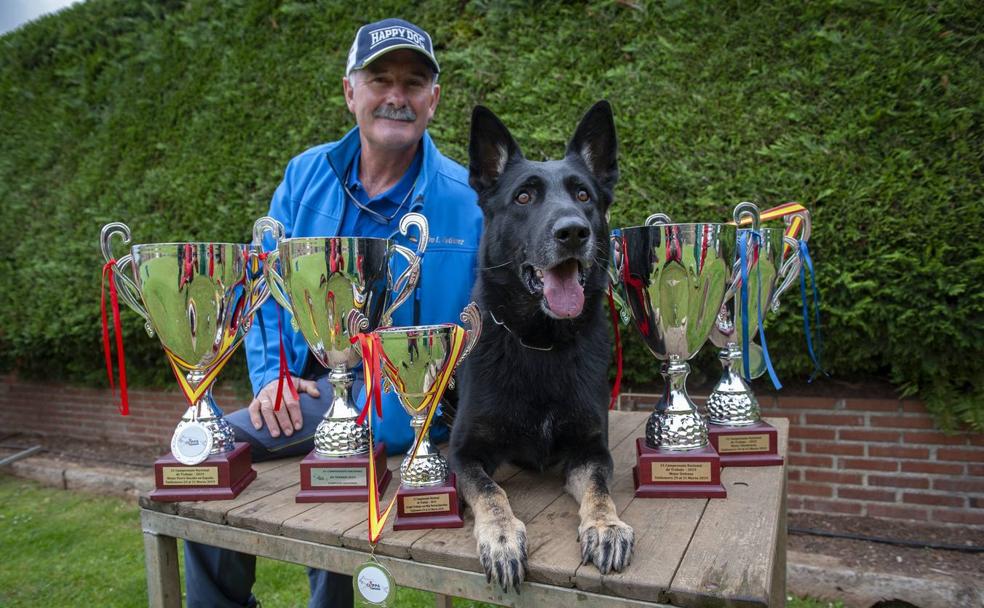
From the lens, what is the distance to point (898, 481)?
300cm

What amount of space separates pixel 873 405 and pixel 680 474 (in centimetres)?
213

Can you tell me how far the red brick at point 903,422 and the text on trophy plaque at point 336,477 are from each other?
2.72 m

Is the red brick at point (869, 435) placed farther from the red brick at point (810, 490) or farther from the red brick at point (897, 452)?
the red brick at point (810, 490)

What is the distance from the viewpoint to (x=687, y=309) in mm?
1553

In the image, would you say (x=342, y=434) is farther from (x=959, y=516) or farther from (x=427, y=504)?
(x=959, y=516)

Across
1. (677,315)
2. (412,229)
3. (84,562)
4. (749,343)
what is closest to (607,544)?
(677,315)

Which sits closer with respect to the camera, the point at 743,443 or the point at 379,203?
the point at 743,443

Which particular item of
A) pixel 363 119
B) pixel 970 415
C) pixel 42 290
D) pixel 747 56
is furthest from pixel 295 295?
pixel 42 290

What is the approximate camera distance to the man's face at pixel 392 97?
2258mm

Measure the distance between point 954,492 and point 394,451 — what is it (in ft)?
8.99

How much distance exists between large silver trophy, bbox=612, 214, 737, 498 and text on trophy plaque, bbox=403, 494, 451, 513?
50 cm

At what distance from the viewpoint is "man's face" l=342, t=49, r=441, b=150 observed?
2.26 m

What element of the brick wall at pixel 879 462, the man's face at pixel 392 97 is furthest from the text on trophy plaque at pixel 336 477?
the brick wall at pixel 879 462

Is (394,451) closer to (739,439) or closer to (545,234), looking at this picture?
(545,234)
